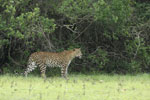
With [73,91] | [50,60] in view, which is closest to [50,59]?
[50,60]

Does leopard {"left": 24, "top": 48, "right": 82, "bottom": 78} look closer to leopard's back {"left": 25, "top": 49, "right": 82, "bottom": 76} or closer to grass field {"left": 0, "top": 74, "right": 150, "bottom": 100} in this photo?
leopard's back {"left": 25, "top": 49, "right": 82, "bottom": 76}

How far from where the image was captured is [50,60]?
49.6ft

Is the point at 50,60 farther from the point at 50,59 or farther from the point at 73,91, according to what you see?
the point at 73,91

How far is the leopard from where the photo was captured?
14963mm

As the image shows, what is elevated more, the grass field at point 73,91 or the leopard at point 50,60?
the leopard at point 50,60

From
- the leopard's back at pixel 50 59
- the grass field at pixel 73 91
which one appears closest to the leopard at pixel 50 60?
the leopard's back at pixel 50 59

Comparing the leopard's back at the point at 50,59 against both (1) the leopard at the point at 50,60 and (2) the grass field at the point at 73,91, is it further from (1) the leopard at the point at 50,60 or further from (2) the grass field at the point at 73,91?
(2) the grass field at the point at 73,91

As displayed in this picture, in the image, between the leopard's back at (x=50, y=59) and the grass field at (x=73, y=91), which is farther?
the leopard's back at (x=50, y=59)

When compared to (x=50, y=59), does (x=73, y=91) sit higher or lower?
lower

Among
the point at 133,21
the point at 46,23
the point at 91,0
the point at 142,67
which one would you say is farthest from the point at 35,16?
the point at 142,67

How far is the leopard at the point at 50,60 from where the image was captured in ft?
49.1

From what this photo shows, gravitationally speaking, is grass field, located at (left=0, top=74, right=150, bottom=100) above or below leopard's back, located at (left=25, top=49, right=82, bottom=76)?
below

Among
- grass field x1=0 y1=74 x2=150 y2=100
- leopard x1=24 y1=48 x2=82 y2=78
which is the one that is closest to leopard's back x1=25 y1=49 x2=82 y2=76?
leopard x1=24 y1=48 x2=82 y2=78

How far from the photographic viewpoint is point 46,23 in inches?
560
